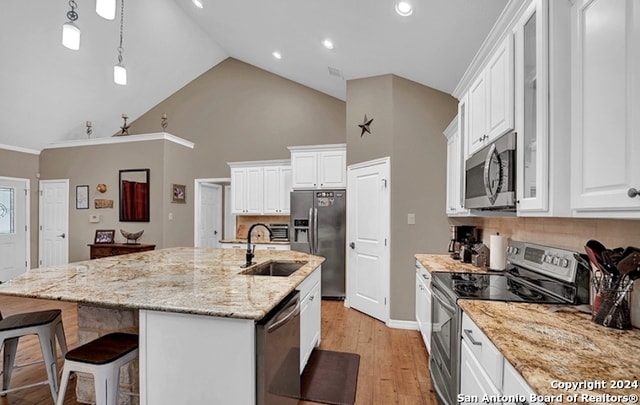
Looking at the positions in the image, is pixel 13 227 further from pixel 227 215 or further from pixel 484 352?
pixel 484 352

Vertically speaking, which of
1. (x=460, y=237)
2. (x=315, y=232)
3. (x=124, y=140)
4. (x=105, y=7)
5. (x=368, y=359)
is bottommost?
(x=368, y=359)

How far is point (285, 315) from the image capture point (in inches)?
65.5

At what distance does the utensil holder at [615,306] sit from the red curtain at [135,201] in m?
6.31

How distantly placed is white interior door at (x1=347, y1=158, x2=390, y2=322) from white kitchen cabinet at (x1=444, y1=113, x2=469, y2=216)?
73cm

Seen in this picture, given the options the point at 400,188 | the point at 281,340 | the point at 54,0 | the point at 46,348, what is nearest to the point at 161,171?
the point at 54,0

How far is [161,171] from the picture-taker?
18.2ft

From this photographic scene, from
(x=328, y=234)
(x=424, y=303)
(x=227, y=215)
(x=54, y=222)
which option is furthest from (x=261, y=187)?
(x=54, y=222)

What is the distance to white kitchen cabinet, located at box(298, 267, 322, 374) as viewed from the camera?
2246 millimetres

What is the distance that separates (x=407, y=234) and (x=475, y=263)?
43.2 inches

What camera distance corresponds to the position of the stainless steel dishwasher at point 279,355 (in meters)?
1.37

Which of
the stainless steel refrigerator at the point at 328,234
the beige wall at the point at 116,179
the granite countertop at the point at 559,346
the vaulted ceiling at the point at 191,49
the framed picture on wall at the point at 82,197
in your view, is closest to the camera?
the granite countertop at the point at 559,346

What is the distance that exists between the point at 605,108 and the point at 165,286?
2265mm

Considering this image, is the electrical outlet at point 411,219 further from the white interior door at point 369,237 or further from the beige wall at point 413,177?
the white interior door at point 369,237

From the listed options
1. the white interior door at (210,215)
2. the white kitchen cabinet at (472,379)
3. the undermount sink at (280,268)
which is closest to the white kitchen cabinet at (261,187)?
the white interior door at (210,215)
